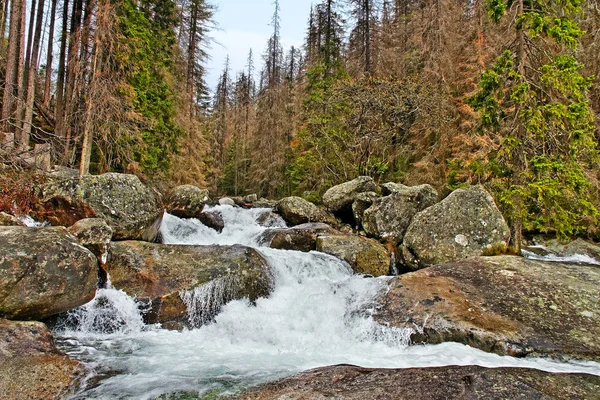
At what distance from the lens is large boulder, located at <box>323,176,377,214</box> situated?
1350 centimetres

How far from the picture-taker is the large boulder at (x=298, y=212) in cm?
1309

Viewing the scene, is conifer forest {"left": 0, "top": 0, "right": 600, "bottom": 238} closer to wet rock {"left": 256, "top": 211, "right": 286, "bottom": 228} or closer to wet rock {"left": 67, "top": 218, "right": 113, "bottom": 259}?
wet rock {"left": 67, "top": 218, "right": 113, "bottom": 259}

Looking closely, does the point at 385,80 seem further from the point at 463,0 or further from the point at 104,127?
the point at 104,127

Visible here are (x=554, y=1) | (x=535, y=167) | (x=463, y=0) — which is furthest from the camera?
(x=463, y=0)

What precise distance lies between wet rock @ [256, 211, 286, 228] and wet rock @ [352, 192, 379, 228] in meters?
2.85

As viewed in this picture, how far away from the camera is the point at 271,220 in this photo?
13.7m

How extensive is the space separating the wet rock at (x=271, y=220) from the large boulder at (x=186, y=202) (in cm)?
255

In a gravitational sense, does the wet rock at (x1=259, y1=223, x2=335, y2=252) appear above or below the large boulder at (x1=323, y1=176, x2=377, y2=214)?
below

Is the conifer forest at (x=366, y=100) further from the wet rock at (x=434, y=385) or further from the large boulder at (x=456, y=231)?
the wet rock at (x=434, y=385)

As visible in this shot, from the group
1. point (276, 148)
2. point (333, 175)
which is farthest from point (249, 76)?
point (333, 175)

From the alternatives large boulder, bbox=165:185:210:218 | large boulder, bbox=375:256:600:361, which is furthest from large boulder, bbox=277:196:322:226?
large boulder, bbox=375:256:600:361

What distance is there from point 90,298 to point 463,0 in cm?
2329

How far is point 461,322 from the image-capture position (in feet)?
16.3

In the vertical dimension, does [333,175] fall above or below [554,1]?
below
